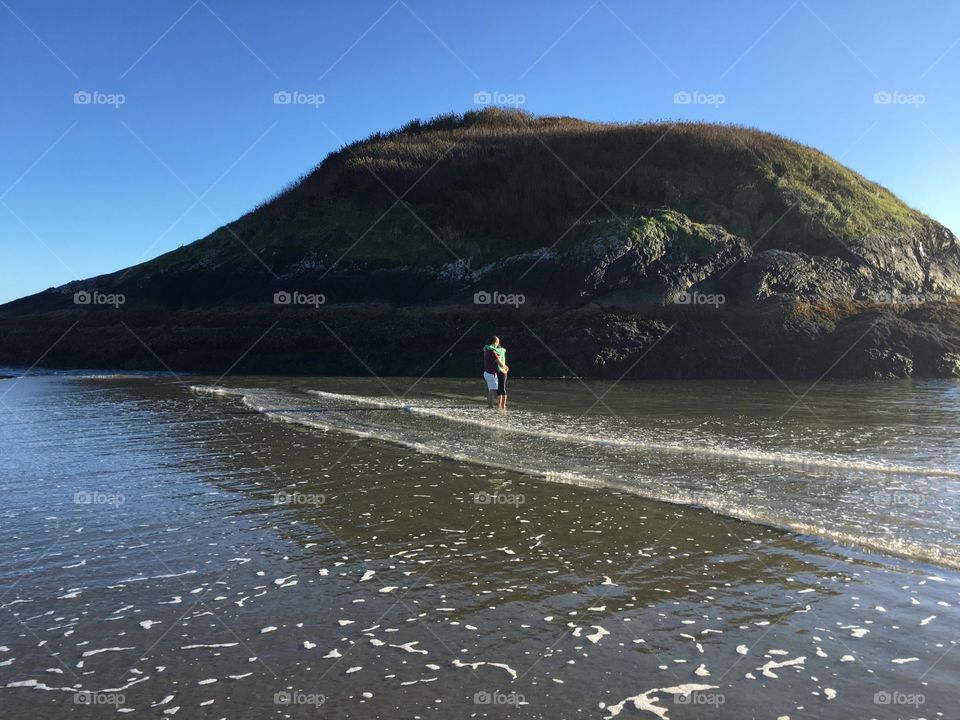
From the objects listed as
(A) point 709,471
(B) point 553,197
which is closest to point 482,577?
(A) point 709,471

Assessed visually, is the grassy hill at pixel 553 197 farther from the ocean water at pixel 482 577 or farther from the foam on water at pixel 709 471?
the ocean water at pixel 482 577

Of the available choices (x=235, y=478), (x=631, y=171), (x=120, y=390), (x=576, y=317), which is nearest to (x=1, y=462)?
(x=235, y=478)

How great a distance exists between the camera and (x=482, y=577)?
242 inches

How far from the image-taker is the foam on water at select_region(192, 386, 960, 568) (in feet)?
24.1

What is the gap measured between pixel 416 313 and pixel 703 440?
23329 mm

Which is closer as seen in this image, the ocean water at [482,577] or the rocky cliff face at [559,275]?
the ocean water at [482,577]

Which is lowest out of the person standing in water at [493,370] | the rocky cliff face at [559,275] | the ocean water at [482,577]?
the ocean water at [482,577]

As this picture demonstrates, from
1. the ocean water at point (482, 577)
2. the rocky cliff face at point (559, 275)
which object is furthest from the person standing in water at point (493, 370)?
the rocky cliff face at point (559, 275)

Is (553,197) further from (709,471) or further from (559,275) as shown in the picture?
(709,471)

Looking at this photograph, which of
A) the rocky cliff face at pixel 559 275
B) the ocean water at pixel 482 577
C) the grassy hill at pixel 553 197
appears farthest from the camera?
the grassy hill at pixel 553 197

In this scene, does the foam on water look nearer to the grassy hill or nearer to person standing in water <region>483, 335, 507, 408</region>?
person standing in water <region>483, 335, 507, 408</region>

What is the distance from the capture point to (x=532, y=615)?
5.34 metres

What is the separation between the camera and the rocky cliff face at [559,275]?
3136 centimetres

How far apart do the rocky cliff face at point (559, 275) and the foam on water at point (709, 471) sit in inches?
639
